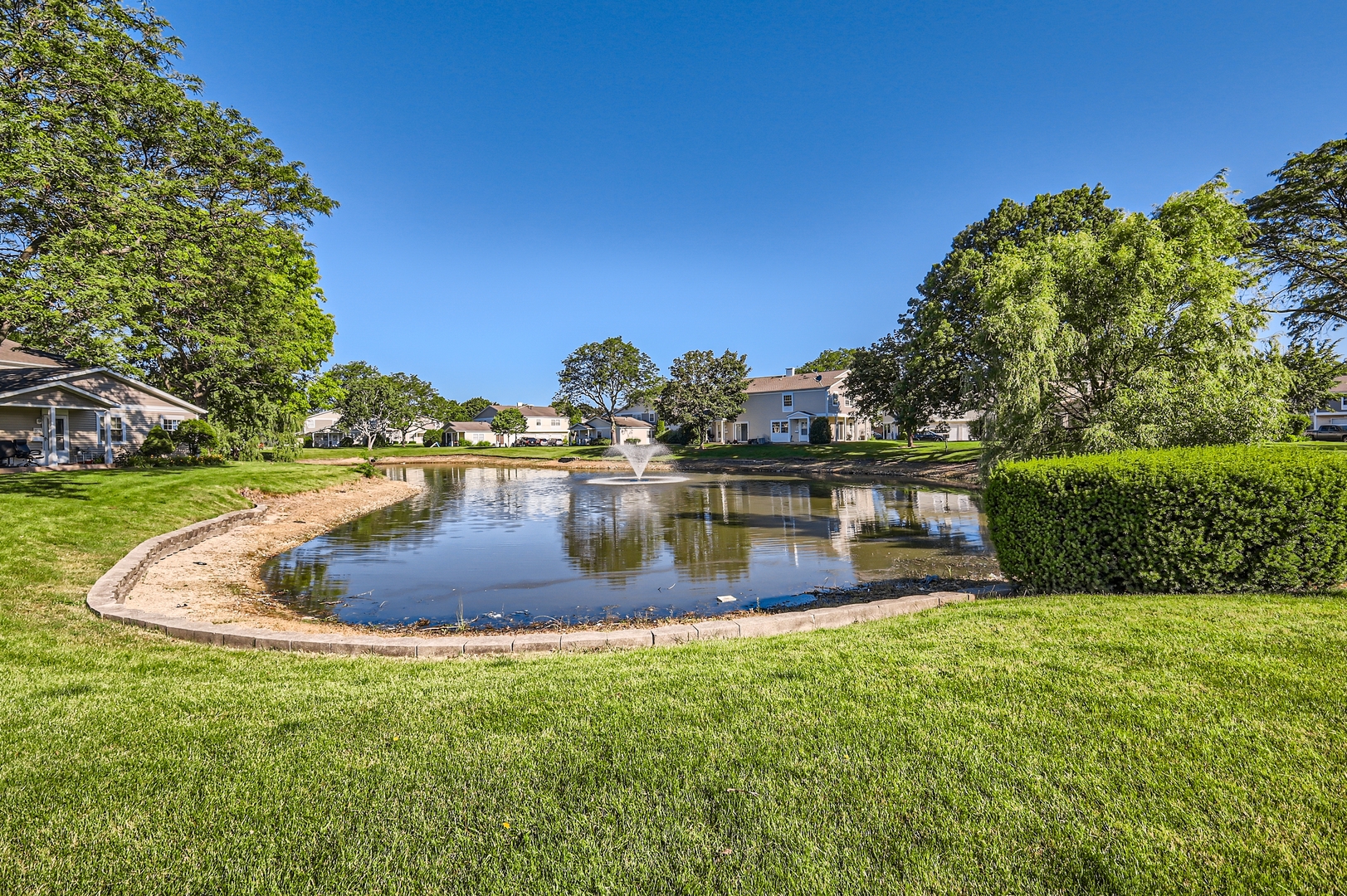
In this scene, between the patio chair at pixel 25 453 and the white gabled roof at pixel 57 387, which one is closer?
the white gabled roof at pixel 57 387

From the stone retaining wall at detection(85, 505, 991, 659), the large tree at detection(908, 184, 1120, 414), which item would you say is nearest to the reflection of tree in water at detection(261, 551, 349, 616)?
the stone retaining wall at detection(85, 505, 991, 659)

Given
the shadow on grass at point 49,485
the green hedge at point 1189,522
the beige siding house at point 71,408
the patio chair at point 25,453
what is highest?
the beige siding house at point 71,408

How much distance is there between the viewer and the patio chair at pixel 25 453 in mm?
21781

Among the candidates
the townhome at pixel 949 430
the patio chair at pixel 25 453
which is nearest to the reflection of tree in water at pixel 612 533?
the patio chair at pixel 25 453

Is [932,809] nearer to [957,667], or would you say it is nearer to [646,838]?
[646,838]

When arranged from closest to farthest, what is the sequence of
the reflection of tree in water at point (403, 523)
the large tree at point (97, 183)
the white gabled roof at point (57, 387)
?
the large tree at point (97, 183) → the reflection of tree in water at point (403, 523) → the white gabled roof at point (57, 387)

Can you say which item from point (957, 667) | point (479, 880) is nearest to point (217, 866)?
point (479, 880)

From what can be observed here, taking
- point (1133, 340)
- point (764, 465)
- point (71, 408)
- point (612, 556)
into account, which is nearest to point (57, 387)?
point (71, 408)

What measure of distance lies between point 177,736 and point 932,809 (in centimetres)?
422

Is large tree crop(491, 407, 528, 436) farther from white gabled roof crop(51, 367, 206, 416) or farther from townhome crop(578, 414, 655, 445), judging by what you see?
white gabled roof crop(51, 367, 206, 416)

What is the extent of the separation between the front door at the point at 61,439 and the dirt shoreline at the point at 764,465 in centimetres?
905

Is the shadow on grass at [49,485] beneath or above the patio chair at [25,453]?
beneath

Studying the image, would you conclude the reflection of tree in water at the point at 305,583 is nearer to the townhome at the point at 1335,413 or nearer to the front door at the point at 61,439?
the front door at the point at 61,439

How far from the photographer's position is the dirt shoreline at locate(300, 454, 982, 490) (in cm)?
3078
